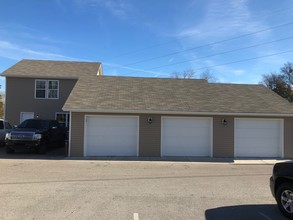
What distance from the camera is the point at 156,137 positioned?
61.5ft

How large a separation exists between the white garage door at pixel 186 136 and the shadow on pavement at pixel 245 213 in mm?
11151

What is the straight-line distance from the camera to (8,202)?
770cm

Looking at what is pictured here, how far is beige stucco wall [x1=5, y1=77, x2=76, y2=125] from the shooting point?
27.3 metres

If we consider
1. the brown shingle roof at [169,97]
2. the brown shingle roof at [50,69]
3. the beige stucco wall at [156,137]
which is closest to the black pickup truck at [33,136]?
the beige stucco wall at [156,137]

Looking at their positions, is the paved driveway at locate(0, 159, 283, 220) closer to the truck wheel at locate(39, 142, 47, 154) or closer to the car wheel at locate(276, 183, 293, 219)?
the car wheel at locate(276, 183, 293, 219)

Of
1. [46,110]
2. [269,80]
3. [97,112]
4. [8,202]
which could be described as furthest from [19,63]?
[269,80]

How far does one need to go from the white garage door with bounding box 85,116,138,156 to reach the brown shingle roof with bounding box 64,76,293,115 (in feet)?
2.46

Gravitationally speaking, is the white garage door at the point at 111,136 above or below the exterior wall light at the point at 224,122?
below

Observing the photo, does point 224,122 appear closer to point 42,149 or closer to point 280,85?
point 42,149

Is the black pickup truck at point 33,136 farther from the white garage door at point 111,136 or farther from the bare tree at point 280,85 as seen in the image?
the bare tree at point 280,85

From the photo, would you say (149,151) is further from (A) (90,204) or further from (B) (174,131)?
(A) (90,204)

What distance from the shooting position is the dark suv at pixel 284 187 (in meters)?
6.85

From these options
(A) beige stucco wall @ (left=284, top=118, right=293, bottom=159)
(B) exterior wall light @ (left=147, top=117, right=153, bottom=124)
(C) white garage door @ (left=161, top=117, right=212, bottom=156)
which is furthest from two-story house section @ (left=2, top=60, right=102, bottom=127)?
(A) beige stucco wall @ (left=284, top=118, right=293, bottom=159)

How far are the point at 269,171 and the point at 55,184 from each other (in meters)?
8.75
